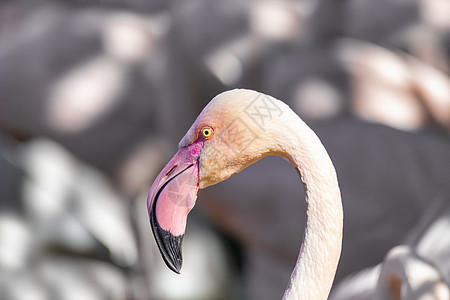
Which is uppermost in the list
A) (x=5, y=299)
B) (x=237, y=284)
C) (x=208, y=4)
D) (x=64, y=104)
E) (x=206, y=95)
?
(x=208, y=4)

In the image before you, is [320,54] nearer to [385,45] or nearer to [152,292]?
[385,45]

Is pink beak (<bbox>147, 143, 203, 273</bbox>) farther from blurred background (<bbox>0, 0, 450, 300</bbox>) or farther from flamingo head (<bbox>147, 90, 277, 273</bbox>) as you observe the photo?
blurred background (<bbox>0, 0, 450, 300</bbox>)

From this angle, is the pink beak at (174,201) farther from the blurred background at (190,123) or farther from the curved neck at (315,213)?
the blurred background at (190,123)

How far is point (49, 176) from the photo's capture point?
135cm

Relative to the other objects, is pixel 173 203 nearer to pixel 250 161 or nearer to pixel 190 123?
pixel 250 161

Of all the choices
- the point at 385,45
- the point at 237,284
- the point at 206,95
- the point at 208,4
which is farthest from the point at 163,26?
the point at 237,284

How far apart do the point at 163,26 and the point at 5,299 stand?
0.97 metres

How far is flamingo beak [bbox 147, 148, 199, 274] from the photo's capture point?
0.44m

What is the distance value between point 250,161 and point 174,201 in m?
0.06

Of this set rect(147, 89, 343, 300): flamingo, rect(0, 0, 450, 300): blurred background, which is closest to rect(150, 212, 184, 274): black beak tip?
rect(147, 89, 343, 300): flamingo

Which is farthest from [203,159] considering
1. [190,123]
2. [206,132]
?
[190,123]

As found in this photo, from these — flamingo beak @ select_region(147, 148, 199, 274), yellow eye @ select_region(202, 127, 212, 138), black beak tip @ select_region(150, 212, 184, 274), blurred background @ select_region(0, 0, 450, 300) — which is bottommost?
blurred background @ select_region(0, 0, 450, 300)

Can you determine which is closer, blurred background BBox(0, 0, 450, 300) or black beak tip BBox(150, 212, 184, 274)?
black beak tip BBox(150, 212, 184, 274)

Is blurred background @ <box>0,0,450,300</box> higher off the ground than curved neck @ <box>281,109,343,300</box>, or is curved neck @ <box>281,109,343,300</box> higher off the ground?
curved neck @ <box>281,109,343,300</box>
